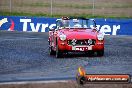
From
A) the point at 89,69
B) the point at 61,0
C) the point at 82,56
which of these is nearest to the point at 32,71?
the point at 89,69

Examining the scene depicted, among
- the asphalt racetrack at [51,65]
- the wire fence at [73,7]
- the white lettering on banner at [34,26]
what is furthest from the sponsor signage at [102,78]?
the wire fence at [73,7]

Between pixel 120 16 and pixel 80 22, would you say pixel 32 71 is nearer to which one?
pixel 80 22

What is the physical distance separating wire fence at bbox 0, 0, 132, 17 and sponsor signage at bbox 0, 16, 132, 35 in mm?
8919

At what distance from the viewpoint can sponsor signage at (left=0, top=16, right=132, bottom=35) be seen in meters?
35.3

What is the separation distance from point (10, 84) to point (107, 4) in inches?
1457

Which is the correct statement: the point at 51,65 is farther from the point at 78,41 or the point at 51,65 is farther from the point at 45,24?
the point at 45,24

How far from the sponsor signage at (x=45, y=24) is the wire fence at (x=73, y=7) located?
8.92 meters

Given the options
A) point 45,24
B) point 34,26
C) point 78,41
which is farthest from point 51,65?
point 34,26

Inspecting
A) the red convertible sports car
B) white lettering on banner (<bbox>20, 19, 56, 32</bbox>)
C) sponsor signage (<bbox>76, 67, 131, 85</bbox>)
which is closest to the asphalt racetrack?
the red convertible sports car

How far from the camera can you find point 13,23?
3834 centimetres

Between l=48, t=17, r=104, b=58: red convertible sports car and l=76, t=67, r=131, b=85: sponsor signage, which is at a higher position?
l=48, t=17, r=104, b=58: red convertible sports car

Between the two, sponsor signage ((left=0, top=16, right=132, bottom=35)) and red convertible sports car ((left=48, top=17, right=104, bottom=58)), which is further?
sponsor signage ((left=0, top=16, right=132, bottom=35))

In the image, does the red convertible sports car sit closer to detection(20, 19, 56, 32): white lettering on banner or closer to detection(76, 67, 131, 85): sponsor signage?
detection(76, 67, 131, 85): sponsor signage

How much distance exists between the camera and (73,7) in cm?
4828
